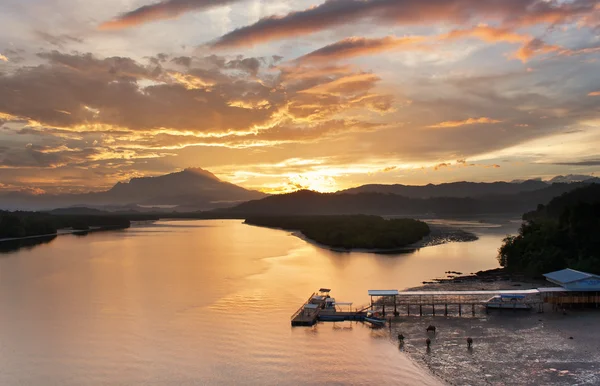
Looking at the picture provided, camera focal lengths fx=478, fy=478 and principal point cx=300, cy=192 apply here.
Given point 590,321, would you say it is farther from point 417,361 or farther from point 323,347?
point 323,347

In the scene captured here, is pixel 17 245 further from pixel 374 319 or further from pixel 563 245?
pixel 563 245

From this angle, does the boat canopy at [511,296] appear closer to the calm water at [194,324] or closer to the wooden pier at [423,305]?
the wooden pier at [423,305]

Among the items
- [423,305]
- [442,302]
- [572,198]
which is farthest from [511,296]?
[572,198]

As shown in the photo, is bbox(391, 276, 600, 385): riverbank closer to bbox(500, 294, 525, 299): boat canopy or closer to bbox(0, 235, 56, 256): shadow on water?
bbox(500, 294, 525, 299): boat canopy

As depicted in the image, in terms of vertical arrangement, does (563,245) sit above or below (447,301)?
above

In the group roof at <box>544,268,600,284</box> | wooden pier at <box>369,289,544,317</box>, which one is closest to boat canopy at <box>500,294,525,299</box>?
wooden pier at <box>369,289,544,317</box>

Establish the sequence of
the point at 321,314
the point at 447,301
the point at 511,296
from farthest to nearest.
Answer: the point at 447,301
the point at 511,296
the point at 321,314
